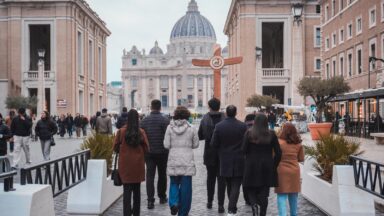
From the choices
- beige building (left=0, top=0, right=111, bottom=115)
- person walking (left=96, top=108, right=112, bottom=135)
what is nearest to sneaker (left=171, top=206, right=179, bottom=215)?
person walking (left=96, top=108, right=112, bottom=135)

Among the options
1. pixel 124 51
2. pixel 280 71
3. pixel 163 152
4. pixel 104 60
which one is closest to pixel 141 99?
pixel 124 51

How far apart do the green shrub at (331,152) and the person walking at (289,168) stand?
4.41 ft

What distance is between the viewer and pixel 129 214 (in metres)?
9.02

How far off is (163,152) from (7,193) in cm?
415

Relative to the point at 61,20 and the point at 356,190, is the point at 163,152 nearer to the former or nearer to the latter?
the point at 356,190

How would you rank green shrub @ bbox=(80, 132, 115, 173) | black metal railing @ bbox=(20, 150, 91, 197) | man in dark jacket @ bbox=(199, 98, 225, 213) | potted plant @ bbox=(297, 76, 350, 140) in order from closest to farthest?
black metal railing @ bbox=(20, 150, 91, 197)
man in dark jacket @ bbox=(199, 98, 225, 213)
green shrub @ bbox=(80, 132, 115, 173)
potted plant @ bbox=(297, 76, 350, 140)

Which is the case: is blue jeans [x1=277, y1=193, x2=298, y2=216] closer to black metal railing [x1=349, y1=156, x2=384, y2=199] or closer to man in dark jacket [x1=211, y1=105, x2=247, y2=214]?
man in dark jacket [x1=211, y1=105, x2=247, y2=214]

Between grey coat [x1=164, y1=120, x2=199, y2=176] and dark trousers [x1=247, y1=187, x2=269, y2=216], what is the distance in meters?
1.15

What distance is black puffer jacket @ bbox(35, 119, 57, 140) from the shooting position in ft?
56.7

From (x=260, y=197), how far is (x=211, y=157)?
5.27 ft

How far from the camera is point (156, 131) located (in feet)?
34.8

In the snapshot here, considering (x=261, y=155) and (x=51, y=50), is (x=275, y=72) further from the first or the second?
(x=261, y=155)

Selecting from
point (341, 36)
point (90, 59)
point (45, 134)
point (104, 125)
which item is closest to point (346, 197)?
point (45, 134)

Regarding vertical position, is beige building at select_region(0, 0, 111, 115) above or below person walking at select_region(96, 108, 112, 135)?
above
